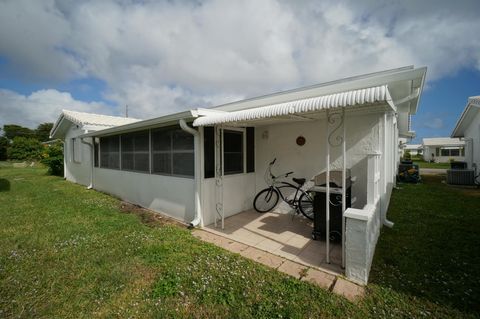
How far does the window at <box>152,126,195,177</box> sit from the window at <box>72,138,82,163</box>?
339 inches

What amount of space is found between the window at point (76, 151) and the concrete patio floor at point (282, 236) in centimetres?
1096

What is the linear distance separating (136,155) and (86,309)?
206 inches

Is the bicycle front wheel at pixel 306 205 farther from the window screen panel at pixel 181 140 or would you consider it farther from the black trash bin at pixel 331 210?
the window screen panel at pixel 181 140

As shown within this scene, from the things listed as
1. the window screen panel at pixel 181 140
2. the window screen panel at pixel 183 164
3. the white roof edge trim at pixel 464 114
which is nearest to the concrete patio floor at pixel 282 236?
the window screen panel at pixel 183 164

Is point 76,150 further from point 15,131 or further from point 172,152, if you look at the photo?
point 15,131

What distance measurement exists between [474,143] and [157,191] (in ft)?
52.3

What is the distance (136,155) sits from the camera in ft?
22.8

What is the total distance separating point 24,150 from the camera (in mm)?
27453

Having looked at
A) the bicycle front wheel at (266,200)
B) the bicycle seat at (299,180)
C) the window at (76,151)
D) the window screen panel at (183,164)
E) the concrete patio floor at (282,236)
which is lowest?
the concrete patio floor at (282,236)

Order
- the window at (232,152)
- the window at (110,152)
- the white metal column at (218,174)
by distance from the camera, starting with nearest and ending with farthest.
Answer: the white metal column at (218,174) → the window at (232,152) → the window at (110,152)

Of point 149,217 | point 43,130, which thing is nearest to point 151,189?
point 149,217

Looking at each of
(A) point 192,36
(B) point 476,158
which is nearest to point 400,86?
(A) point 192,36

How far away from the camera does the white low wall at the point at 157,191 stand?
16.8 feet

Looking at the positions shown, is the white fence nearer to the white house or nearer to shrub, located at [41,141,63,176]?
the white house
